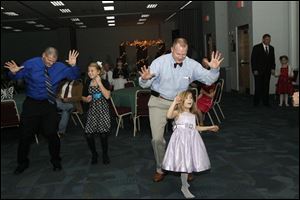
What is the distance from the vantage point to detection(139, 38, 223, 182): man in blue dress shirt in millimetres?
3699

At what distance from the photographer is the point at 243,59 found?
11789 mm

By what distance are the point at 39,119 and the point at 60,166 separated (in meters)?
0.63

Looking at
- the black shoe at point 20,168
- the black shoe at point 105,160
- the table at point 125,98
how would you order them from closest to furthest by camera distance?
the black shoe at point 20,168, the black shoe at point 105,160, the table at point 125,98

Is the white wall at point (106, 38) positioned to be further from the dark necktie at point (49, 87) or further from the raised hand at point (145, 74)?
the raised hand at point (145, 74)

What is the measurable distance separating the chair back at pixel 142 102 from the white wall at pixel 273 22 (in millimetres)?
5346

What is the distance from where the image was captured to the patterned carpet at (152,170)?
147 inches

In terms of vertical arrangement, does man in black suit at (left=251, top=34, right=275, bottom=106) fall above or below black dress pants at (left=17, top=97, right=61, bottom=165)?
above

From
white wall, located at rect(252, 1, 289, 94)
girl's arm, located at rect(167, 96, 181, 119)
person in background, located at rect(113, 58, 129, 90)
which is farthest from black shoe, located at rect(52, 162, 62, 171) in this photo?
white wall, located at rect(252, 1, 289, 94)

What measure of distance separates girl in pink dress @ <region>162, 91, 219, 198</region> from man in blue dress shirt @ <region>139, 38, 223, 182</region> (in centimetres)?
18

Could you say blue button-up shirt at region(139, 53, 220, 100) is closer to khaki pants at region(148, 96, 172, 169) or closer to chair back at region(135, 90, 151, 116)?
khaki pants at region(148, 96, 172, 169)

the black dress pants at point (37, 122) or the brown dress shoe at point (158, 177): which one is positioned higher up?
the black dress pants at point (37, 122)

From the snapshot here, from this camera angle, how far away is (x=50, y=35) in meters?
27.1

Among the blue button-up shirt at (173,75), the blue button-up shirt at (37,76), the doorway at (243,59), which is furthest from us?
the doorway at (243,59)

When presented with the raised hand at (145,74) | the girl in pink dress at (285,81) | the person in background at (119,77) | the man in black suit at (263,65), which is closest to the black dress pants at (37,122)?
the raised hand at (145,74)
